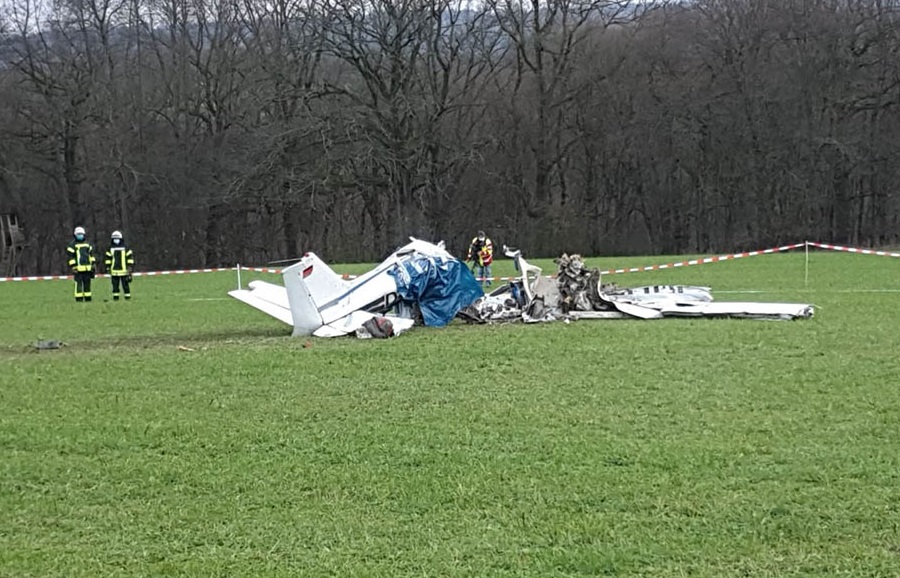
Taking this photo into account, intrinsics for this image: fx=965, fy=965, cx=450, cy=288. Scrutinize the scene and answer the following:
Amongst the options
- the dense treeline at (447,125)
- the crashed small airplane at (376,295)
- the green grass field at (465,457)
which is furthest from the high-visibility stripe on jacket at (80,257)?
the dense treeline at (447,125)

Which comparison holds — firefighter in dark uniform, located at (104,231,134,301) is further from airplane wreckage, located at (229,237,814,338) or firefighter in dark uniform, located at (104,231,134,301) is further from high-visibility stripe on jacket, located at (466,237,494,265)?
high-visibility stripe on jacket, located at (466,237,494,265)

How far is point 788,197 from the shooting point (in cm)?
4262

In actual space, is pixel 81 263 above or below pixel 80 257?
below

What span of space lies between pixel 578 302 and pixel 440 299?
6.85 ft

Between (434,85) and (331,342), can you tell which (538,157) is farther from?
(331,342)

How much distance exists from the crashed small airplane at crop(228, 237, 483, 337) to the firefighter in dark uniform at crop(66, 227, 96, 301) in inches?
262

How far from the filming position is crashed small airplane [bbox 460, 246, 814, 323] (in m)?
14.1

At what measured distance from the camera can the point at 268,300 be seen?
1469 centimetres

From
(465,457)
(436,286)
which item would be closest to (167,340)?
(436,286)

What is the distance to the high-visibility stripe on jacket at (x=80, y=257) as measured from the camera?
64.7ft

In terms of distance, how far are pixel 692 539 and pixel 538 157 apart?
41.7 m

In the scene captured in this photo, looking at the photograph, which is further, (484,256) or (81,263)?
(484,256)

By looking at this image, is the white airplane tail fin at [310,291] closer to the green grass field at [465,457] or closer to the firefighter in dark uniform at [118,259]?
the green grass field at [465,457]

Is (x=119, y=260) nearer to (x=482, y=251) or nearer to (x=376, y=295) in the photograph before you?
(x=482, y=251)
